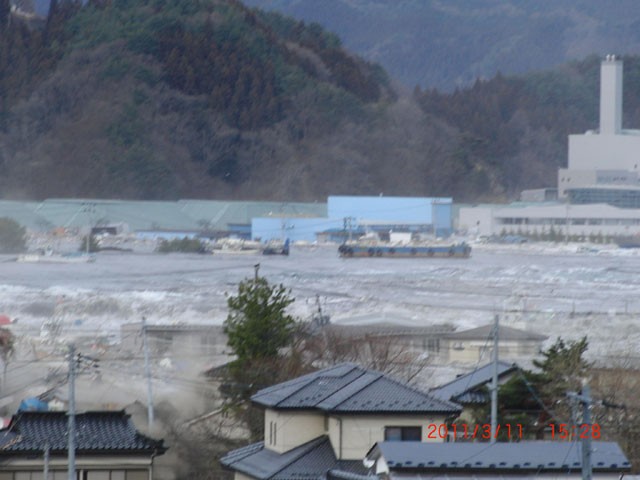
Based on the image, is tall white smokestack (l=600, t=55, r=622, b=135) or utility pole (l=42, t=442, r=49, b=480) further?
tall white smokestack (l=600, t=55, r=622, b=135)

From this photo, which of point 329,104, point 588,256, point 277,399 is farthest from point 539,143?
point 277,399

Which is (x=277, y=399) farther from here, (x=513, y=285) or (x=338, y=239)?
(x=338, y=239)

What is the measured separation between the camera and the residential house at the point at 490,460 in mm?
2525

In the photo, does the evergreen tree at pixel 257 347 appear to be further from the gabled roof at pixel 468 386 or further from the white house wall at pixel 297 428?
the white house wall at pixel 297 428

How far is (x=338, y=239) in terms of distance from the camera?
18594 mm

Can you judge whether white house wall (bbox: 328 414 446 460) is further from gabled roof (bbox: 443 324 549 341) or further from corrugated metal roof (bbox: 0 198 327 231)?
corrugated metal roof (bbox: 0 198 327 231)

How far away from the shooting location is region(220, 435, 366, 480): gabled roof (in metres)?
3.02

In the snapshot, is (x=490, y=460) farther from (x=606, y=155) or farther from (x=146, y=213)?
(x=606, y=155)

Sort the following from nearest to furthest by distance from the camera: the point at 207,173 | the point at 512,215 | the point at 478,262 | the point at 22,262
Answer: the point at 22,262
the point at 478,262
the point at 512,215
the point at 207,173

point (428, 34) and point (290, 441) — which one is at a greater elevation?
point (428, 34)

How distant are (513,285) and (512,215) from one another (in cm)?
709

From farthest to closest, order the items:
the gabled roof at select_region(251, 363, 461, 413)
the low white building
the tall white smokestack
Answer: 1. the tall white smokestack
2. the low white building
3. the gabled roof at select_region(251, 363, 461, 413)

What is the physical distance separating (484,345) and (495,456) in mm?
3831
